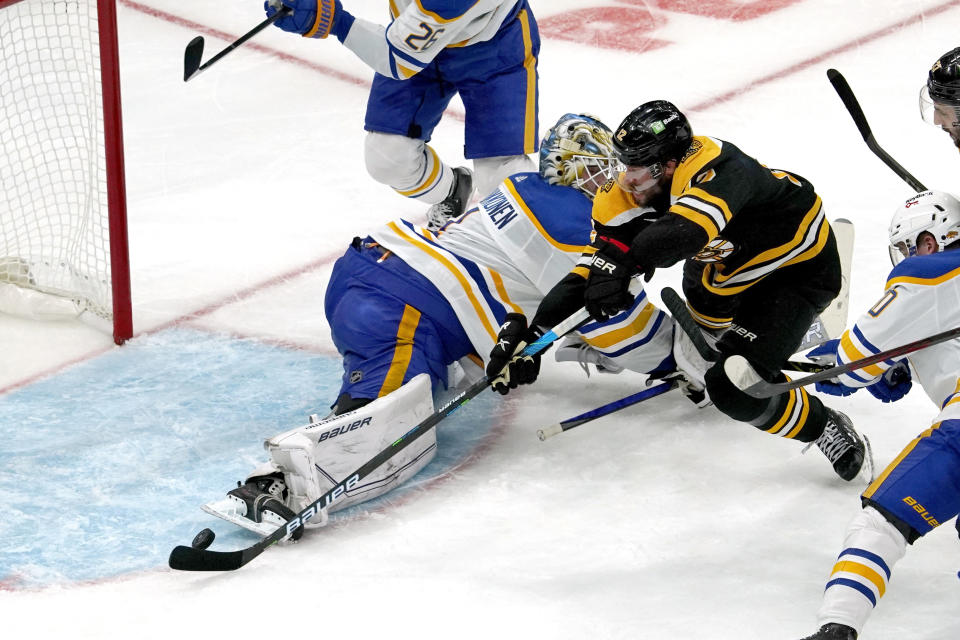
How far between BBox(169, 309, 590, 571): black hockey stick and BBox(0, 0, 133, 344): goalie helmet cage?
1273mm

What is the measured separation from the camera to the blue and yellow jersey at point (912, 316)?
243 centimetres

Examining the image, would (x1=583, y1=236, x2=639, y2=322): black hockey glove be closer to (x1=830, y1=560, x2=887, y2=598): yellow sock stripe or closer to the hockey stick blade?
the hockey stick blade

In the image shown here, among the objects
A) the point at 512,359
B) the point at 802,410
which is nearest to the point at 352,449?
the point at 512,359

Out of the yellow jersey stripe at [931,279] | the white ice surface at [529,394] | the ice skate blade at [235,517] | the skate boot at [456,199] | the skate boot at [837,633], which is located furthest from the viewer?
the skate boot at [456,199]

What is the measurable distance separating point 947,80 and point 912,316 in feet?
1.46

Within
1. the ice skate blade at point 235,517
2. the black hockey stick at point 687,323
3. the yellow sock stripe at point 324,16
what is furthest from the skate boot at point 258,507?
the yellow sock stripe at point 324,16

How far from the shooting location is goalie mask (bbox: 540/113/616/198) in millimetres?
3258

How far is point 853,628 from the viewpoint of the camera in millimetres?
2330

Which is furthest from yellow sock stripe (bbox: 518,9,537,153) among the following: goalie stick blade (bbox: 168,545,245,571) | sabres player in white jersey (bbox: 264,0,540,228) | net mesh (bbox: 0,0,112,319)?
goalie stick blade (bbox: 168,545,245,571)

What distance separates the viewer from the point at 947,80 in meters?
2.58

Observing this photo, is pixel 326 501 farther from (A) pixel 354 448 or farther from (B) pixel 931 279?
(B) pixel 931 279

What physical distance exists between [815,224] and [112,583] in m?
1.65

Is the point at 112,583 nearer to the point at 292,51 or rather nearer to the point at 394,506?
the point at 394,506

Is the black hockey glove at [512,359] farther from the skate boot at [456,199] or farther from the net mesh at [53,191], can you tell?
the net mesh at [53,191]
